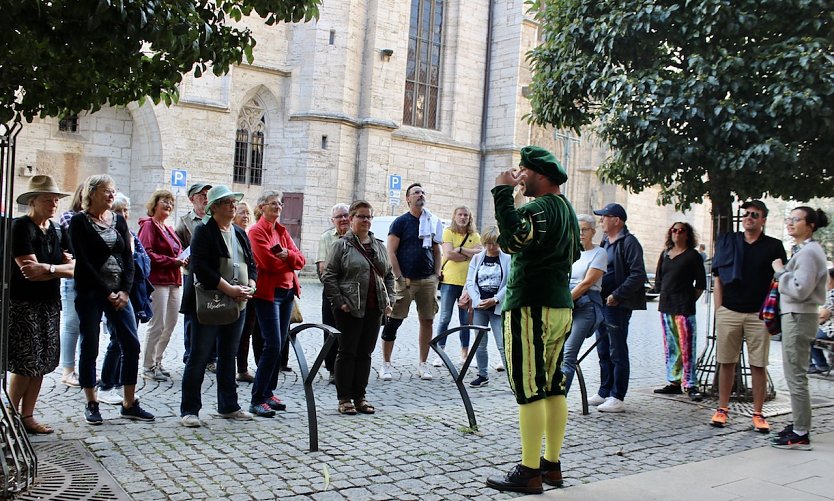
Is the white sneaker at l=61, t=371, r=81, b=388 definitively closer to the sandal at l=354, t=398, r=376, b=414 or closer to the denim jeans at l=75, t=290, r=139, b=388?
the denim jeans at l=75, t=290, r=139, b=388

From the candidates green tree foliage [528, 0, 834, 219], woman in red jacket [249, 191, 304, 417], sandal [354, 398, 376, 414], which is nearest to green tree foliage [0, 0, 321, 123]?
woman in red jacket [249, 191, 304, 417]

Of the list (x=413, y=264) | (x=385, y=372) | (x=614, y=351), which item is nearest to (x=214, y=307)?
(x=385, y=372)

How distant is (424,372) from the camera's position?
28.5ft

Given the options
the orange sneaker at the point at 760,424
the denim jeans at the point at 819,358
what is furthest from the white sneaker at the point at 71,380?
the denim jeans at the point at 819,358

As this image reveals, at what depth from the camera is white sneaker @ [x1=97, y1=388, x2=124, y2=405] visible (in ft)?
21.5

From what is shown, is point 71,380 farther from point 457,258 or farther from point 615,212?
point 615,212

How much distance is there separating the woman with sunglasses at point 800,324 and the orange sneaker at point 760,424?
35 cm

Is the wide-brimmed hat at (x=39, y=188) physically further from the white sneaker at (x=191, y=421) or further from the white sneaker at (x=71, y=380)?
the white sneaker at (x=71, y=380)

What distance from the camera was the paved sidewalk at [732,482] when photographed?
15.4ft

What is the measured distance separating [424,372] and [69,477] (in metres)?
4.65

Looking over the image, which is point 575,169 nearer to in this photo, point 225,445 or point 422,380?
point 422,380

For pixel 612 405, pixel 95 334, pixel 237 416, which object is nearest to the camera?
pixel 95 334

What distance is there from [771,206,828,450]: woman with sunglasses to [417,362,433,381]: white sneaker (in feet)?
12.0

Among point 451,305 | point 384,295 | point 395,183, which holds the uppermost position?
point 395,183
